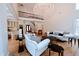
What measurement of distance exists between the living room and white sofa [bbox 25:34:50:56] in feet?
0.15

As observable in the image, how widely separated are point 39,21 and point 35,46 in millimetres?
379

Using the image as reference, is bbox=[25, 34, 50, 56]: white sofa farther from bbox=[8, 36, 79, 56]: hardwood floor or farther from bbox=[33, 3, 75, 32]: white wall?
bbox=[33, 3, 75, 32]: white wall

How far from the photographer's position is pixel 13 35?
1760 mm

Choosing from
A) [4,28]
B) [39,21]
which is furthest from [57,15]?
[4,28]

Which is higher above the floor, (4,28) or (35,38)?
(4,28)

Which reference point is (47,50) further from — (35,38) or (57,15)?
(57,15)

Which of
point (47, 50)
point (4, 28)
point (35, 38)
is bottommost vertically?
point (47, 50)

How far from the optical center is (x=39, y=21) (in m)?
1.79

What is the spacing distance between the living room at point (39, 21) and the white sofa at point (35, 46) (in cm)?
5

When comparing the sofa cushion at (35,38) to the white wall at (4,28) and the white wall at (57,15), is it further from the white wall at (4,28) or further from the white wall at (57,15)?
the white wall at (4,28)

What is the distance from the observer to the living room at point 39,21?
5.78 feet

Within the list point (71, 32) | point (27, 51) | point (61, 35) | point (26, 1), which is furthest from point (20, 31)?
point (71, 32)

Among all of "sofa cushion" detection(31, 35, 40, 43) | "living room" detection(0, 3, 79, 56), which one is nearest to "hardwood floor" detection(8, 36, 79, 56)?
"living room" detection(0, 3, 79, 56)

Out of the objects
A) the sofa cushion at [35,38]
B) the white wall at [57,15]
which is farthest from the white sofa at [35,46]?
the white wall at [57,15]
